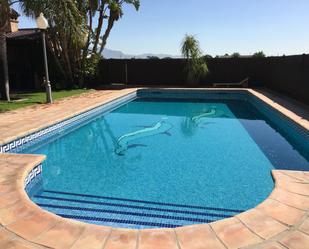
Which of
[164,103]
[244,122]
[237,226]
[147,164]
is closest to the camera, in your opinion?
[237,226]

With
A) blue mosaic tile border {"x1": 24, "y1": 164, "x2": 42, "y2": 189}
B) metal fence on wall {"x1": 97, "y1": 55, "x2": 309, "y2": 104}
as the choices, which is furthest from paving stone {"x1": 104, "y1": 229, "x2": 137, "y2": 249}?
metal fence on wall {"x1": 97, "y1": 55, "x2": 309, "y2": 104}

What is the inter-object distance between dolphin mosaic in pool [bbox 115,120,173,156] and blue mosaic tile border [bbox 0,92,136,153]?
6.50 ft

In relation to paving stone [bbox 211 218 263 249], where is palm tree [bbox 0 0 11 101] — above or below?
above

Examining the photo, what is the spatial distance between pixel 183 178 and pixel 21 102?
888 cm

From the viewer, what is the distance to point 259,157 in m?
7.30

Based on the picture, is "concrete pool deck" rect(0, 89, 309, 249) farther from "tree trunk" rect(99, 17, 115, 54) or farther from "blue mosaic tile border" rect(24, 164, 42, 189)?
"tree trunk" rect(99, 17, 115, 54)

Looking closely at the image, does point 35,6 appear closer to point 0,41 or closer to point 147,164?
point 0,41

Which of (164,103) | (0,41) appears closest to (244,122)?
(164,103)

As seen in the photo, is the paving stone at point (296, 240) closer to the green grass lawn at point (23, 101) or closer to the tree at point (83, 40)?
the green grass lawn at point (23, 101)

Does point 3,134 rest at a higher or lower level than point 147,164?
higher

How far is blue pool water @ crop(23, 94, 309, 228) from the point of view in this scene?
15.9 ft

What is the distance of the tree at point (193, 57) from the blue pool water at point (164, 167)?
7.25 metres

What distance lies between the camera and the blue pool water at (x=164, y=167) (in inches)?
191

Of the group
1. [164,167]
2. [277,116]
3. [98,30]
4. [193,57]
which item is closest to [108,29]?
[98,30]
